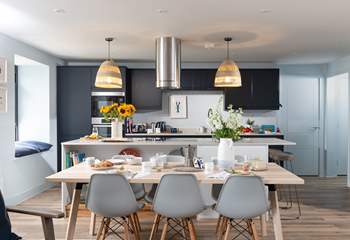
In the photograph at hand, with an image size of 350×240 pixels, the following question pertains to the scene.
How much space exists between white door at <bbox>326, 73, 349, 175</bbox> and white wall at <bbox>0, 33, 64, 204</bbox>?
5647 mm

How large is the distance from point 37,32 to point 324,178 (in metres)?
5.94

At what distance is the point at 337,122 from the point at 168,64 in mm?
4394

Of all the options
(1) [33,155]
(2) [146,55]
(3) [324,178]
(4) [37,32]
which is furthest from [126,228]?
(3) [324,178]

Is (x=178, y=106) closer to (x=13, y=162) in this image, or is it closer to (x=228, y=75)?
(x=228, y=75)

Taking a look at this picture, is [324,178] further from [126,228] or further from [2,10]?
[2,10]

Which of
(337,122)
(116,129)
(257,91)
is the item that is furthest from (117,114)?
(337,122)

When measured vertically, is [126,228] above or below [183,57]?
below

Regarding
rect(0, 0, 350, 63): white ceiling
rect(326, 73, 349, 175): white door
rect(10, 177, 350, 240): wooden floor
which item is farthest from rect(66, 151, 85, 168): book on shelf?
rect(326, 73, 349, 175): white door

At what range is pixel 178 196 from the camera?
9.34 ft

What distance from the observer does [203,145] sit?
4.64m

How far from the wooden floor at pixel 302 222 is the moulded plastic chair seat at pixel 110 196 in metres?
0.99

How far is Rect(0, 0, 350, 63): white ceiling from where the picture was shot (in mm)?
3523

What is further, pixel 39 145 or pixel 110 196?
pixel 39 145

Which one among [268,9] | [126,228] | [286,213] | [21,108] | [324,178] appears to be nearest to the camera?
[126,228]
